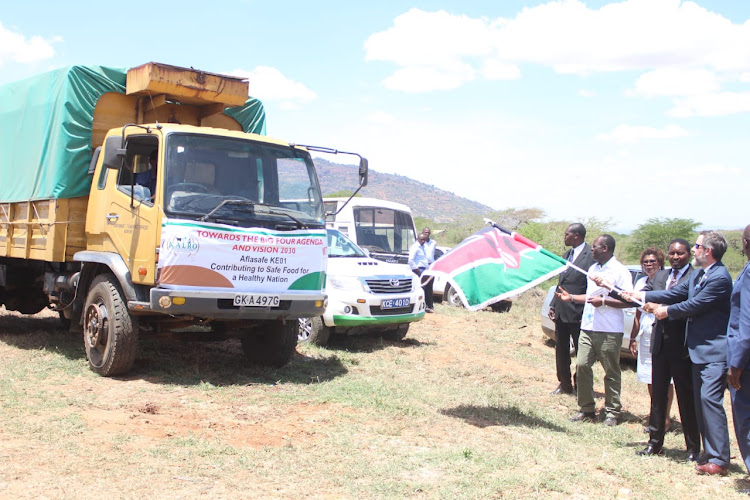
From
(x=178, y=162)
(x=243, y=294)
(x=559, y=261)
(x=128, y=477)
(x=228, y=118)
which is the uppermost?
(x=228, y=118)

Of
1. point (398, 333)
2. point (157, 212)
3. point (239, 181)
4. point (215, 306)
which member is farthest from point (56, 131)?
point (398, 333)

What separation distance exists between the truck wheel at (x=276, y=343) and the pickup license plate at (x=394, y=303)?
1734 mm

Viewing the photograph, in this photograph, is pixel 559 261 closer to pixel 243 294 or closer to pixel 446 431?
pixel 446 431

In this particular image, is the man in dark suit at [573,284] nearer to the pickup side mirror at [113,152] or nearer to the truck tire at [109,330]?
the truck tire at [109,330]

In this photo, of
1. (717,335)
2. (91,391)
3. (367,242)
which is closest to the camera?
A: (717,335)

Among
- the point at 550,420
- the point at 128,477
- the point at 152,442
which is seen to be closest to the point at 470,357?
the point at 550,420

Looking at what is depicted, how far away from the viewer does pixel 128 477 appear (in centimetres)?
472

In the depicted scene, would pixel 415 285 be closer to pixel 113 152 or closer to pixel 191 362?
pixel 191 362

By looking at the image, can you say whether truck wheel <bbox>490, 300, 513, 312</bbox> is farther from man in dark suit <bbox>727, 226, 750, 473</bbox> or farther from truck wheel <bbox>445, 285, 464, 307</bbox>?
man in dark suit <bbox>727, 226, 750, 473</bbox>

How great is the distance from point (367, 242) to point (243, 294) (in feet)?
30.4

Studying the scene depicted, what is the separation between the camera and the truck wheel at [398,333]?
35.3ft

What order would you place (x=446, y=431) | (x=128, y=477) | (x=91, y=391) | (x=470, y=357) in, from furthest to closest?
(x=470, y=357) → (x=91, y=391) → (x=446, y=431) → (x=128, y=477)

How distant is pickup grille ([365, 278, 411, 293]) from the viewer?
32.4ft

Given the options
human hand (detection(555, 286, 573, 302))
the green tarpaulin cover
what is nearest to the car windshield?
the green tarpaulin cover
